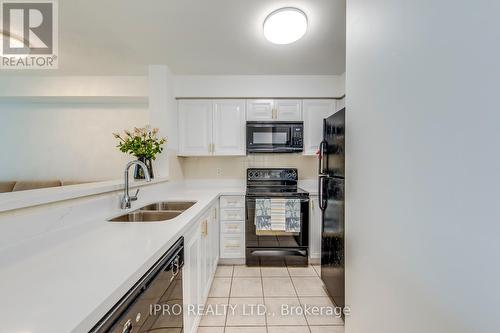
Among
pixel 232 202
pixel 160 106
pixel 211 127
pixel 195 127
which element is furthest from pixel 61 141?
pixel 232 202

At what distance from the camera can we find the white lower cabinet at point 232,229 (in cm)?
266

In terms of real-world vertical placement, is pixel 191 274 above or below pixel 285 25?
below

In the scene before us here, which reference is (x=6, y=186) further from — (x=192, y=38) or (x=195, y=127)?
(x=192, y=38)

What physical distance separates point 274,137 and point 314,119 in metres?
0.62

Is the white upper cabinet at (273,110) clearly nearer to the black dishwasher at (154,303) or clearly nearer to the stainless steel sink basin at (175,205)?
the stainless steel sink basin at (175,205)

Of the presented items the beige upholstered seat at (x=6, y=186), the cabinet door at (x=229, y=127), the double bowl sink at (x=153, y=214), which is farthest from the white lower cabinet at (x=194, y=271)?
the beige upholstered seat at (x=6, y=186)

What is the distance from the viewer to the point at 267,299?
1.99 m

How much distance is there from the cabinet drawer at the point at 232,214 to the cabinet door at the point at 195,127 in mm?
825

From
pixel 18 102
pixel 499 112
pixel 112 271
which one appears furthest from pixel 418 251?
pixel 18 102

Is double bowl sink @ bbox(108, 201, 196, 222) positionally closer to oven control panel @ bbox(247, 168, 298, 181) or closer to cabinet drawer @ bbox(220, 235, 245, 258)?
cabinet drawer @ bbox(220, 235, 245, 258)

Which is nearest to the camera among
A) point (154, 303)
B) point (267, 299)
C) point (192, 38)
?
point (154, 303)

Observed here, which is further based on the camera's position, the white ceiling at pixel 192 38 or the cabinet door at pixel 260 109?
the cabinet door at pixel 260 109

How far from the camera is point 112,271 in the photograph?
71cm

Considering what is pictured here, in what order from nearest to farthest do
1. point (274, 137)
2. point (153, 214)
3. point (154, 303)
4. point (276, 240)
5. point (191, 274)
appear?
point (154, 303), point (191, 274), point (153, 214), point (276, 240), point (274, 137)
